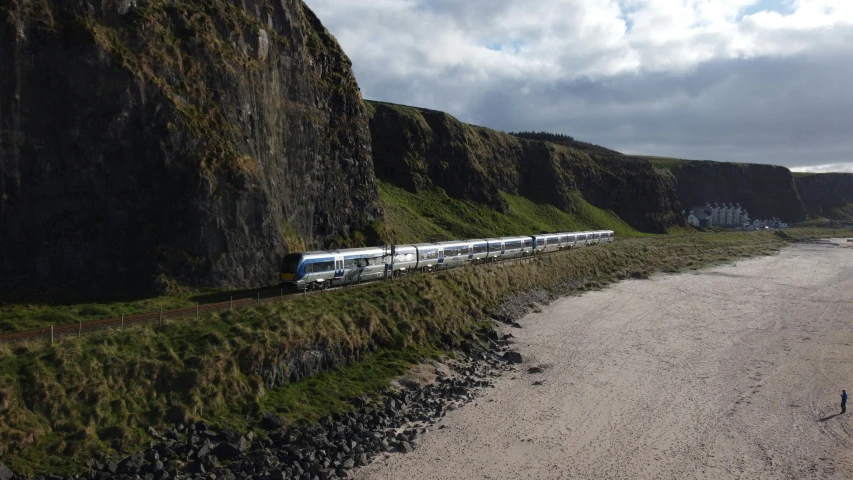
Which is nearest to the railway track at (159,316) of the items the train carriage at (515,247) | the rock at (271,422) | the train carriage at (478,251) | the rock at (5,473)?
the rock at (5,473)

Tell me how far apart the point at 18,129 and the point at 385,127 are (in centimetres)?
6744

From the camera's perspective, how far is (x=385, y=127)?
93625mm

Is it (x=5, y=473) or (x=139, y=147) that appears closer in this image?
(x=5, y=473)

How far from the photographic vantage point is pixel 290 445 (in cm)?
2162

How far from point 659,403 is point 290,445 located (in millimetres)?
18233

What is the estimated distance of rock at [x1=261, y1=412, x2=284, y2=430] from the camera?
22766mm

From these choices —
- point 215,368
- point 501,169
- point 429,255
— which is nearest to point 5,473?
point 215,368

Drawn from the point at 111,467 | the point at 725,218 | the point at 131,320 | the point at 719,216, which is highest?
the point at 719,216

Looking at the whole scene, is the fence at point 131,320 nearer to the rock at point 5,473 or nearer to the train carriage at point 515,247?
the rock at point 5,473

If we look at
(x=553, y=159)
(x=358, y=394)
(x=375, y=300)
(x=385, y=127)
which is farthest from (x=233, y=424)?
(x=553, y=159)

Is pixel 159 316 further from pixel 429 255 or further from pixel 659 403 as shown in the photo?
pixel 429 255

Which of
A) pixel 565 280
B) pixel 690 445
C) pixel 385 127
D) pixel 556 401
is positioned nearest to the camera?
pixel 690 445

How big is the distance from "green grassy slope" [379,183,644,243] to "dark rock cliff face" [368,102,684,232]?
2.60m

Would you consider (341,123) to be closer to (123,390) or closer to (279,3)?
(279,3)
